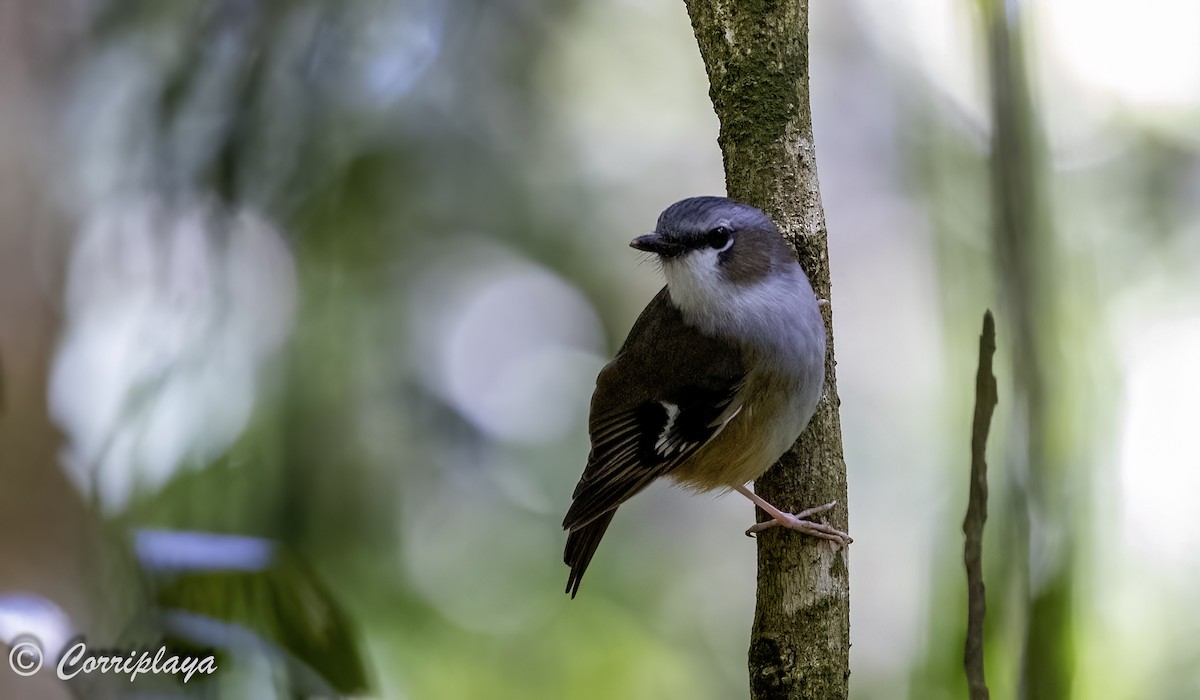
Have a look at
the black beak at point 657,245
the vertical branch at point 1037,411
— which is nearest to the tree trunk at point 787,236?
the black beak at point 657,245

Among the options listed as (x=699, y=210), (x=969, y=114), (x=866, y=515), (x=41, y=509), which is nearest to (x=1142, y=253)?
(x=969, y=114)

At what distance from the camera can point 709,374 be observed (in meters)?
2.11

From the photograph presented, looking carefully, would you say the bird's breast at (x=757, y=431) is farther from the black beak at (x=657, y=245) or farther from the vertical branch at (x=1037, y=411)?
the vertical branch at (x=1037, y=411)

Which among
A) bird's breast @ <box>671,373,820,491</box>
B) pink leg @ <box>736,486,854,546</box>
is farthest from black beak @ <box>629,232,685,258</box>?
pink leg @ <box>736,486,854,546</box>

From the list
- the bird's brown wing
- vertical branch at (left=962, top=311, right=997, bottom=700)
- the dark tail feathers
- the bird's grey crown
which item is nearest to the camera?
vertical branch at (left=962, top=311, right=997, bottom=700)

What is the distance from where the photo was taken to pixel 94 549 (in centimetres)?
206

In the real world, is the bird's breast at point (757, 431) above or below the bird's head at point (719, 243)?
below

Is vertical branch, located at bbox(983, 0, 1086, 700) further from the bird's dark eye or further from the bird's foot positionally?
the bird's dark eye

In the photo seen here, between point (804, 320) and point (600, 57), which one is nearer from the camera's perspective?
point (804, 320)

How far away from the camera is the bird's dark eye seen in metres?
1.92

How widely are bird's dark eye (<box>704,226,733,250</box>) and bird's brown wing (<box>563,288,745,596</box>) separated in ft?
0.81

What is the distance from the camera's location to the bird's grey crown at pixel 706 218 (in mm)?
1871

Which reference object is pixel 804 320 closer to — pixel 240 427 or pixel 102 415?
pixel 240 427

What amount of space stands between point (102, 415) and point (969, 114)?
6.73 feet
